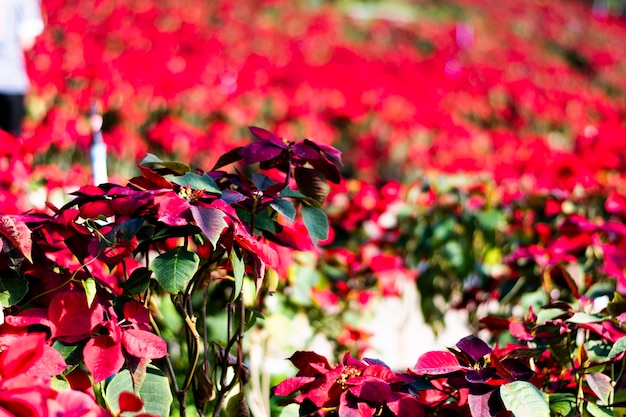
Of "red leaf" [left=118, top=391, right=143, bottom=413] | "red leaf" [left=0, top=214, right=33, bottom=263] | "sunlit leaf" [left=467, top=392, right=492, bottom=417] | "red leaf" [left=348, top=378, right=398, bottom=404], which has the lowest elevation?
"red leaf" [left=348, top=378, right=398, bottom=404]

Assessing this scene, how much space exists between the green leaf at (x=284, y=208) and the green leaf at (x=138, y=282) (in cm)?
24

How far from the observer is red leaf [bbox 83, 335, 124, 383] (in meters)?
1.15

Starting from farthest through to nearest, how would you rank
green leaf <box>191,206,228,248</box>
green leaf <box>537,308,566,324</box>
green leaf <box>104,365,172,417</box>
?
1. green leaf <box>537,308,566,324</box>
2. green leaf <box>104,365,172,417</box>
3. green leaf <box>191,206,228,248</box>

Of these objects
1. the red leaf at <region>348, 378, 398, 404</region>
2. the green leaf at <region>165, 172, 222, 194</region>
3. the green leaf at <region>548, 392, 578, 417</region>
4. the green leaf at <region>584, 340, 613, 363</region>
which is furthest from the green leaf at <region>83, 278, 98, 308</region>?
the green leaf at <region>584, 340, 613, 363</region>

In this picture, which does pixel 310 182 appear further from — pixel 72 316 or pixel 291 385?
pixel 72 316

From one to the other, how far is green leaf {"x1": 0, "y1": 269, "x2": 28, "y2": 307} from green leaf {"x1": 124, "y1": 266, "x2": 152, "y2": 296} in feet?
0.54

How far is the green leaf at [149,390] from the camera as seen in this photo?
4.05ft

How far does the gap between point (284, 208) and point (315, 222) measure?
107 millimetres

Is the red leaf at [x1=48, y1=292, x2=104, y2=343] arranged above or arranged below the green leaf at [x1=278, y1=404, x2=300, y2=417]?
above

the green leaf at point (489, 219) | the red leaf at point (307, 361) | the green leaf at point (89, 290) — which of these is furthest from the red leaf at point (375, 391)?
the green leaf at point (489, 219)

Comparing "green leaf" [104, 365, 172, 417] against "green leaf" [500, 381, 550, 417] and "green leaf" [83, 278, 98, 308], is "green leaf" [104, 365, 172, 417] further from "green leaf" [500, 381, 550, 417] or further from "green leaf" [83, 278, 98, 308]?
"green leaf" [500, 381, 550, 417]

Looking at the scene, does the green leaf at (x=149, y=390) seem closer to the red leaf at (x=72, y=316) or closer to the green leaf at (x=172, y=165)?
the red leaf at (x=72, y=316)

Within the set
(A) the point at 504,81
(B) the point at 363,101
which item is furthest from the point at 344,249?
(A) the point at 504,81

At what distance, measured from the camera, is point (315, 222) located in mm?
1403
